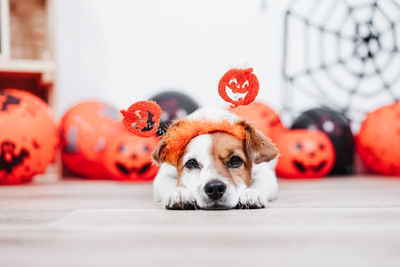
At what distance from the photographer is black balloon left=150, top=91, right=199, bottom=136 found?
2.84m

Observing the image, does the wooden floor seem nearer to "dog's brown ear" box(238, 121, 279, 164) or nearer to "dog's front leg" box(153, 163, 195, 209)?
"dog's front leg" box(153, 163, 195, 209)

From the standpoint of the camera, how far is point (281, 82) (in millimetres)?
3877

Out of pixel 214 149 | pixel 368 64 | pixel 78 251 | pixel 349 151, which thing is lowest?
pixel 349 151

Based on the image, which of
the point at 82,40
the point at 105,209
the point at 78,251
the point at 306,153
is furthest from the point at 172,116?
the point at 78,251

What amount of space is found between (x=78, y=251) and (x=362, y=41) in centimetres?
378

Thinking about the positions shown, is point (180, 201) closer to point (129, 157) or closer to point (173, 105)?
point (129, 157)

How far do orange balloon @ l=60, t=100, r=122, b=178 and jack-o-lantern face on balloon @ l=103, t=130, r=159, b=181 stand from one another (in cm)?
16

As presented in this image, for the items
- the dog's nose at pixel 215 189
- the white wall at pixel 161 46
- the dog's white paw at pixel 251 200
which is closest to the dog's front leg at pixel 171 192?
the dog's nose at pixel 215 189

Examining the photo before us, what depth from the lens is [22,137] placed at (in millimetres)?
2568

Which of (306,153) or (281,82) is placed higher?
(281,82)

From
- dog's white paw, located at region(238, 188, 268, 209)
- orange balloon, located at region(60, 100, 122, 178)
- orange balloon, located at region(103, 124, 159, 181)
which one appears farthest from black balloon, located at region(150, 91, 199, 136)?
dog's white paw, located at region(238, 188, 268, 209)

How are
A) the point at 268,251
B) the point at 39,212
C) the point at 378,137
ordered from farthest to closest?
the point at 378,137 < the point at 39,212 < the point at 268,251

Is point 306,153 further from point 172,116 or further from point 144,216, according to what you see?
point 144,216

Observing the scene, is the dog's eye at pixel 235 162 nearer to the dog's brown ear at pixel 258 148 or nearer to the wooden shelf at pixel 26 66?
the dog's brown ear at pixel 258 148
